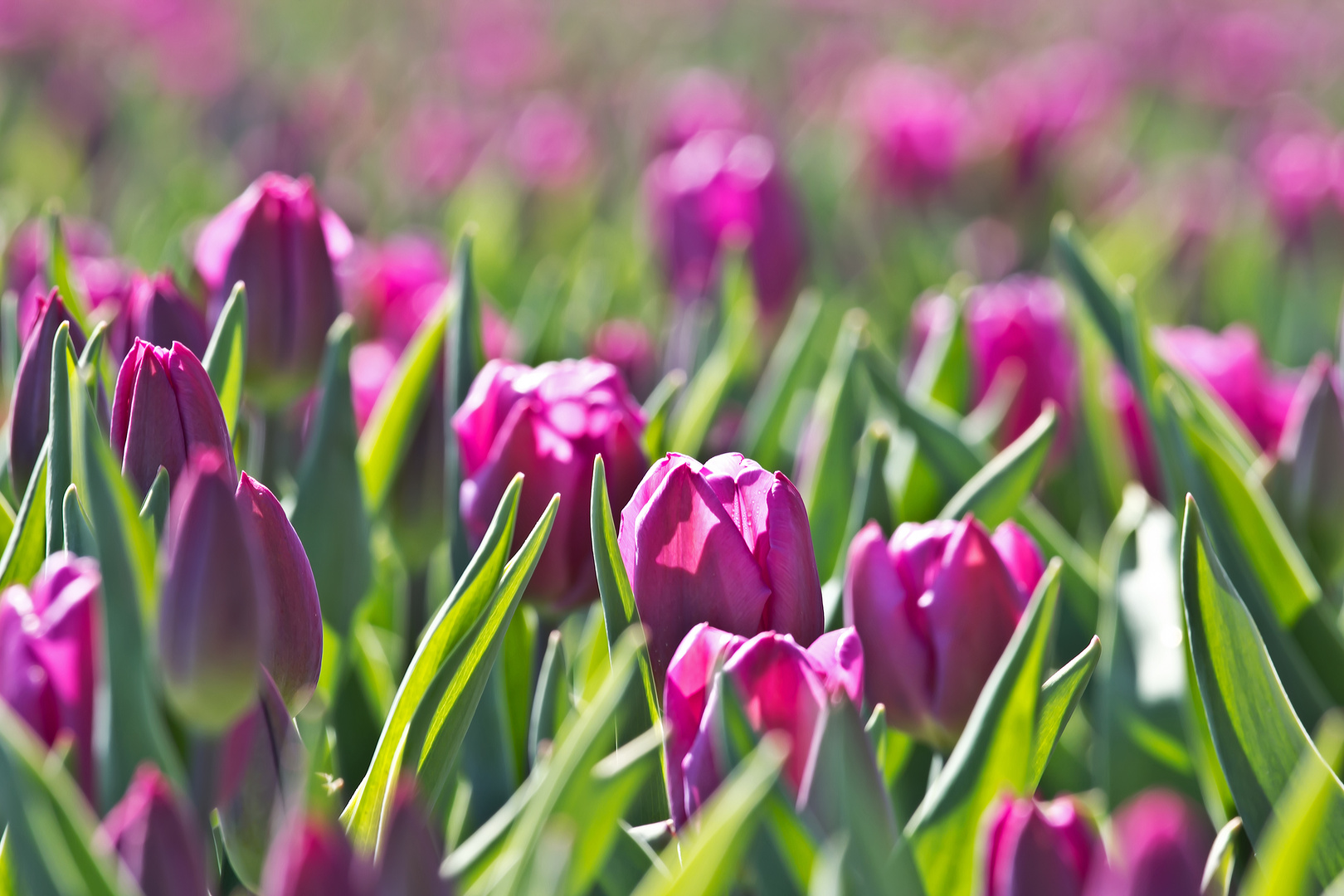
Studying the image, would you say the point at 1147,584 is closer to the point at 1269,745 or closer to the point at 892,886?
the point at 1269,745

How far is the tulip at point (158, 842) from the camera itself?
1.06ft

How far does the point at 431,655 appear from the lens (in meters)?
0.47

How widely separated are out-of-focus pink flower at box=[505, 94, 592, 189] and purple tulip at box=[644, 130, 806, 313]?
0.56 m

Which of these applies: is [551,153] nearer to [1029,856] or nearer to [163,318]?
[163,318]

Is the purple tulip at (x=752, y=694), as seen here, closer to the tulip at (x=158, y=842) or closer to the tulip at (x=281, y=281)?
the tulip at (x=158, y=842)

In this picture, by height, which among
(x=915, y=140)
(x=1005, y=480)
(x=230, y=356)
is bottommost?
(x=915, y=140)

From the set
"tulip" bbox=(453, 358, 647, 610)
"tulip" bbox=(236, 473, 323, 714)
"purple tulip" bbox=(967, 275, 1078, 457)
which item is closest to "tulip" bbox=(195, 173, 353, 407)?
"tulip" bbox=(453, 358, 647, 610)

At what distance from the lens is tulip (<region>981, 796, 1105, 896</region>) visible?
370mm

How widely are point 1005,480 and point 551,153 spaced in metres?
1.34

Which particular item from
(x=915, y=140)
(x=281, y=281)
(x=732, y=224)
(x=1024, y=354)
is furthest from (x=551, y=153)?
(x=281, y=281)

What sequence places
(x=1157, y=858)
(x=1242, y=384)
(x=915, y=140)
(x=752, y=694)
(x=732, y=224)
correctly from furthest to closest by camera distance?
(x=915, y=140), (x=732, y=224), (x=1242, y=384), (x=752, y=694), (x=1157, y=858)

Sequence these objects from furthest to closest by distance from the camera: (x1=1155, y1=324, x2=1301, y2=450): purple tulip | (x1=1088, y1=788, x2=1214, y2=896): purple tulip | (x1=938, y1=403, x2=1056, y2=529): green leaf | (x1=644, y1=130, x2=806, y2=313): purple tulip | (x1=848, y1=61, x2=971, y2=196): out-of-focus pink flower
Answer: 1. (x1=848, y1=61, x2=971, y2=196): out-of-focus pink flower
2. (x1=644, y1=130, x2=806, y2=313): purple tulip
3. (x1=1155, y1=324, x2=1301, y2=450): purple tulip
4. (x1=938, y1=403, x2=1056, y2=529): green leaf
5. (x1=1088, y1=788, x2=1214, y2=896): purple tulip

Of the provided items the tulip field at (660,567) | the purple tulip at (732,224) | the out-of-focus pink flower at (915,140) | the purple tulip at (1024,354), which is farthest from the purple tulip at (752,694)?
the out-of-focus pink flower at (915,140)

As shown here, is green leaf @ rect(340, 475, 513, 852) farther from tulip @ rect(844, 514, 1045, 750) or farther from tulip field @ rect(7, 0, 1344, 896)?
tulip @ rect(844, 514, 1045, 750)
